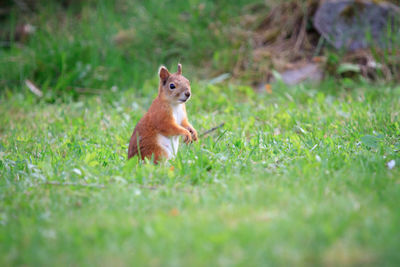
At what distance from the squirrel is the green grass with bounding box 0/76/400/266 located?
0.44ft

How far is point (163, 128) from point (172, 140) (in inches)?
5.6

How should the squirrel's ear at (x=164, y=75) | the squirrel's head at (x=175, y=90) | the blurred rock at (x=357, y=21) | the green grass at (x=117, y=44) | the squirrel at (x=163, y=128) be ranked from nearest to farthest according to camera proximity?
the squirrel at (x=163, y=128) < the squirrel's head at (x=175, y=90) < the squirrel's ear at (x=164, y=75) < the blurred rock at (x=357, y=21) < the green grass at (x=117, y=44)

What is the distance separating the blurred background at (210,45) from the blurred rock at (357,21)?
0.5 inches

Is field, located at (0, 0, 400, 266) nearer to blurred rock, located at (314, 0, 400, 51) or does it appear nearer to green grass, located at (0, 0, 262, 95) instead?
green grass, located at (0, 0, 262, 95)

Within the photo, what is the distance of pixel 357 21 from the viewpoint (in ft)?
20.6

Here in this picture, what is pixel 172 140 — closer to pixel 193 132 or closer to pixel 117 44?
pixel 193 132

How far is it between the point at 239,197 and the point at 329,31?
468cm

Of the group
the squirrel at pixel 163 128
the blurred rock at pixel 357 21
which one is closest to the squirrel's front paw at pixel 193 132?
the squirrel at pixel 163 128

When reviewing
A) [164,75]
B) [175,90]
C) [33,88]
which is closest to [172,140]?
[175,90]

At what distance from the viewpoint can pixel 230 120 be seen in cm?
474

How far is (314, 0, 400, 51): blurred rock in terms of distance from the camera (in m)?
6.17

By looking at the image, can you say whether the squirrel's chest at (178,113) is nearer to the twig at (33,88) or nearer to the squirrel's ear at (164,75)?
the squirrel's ear at (164,75)

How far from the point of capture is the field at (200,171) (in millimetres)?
2031

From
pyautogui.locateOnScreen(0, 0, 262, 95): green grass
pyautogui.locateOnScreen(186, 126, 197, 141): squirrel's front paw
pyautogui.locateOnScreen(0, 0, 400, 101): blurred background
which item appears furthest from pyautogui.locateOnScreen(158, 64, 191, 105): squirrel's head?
pyautogui.locateOnScreen(0, 0, 262, 95): green grass
